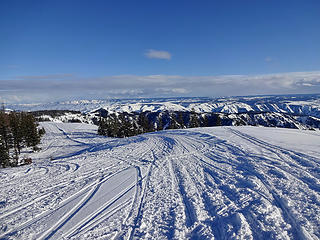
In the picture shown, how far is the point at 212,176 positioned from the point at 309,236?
4129mm

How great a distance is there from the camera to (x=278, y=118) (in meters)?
187

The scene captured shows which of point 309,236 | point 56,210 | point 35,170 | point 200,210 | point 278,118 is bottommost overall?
point 278,118

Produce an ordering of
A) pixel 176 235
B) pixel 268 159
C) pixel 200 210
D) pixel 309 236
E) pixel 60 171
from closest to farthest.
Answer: pixel 309 236 < pixel 176 235 < pixel 200 210 < pixel 268 159 < pixel 60 171

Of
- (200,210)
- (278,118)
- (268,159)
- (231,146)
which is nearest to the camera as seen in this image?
(200,210)

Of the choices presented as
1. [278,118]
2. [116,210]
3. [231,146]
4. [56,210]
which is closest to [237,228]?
[116,210]

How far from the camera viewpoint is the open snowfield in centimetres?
436

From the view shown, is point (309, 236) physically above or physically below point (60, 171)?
above

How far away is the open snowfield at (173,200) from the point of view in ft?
14.3

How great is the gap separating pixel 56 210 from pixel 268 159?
1022 cm

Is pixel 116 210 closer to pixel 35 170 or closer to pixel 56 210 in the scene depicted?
pixel 56 210

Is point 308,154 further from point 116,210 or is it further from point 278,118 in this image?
point 278,118

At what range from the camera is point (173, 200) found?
19.4ft

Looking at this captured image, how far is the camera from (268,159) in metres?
9.35

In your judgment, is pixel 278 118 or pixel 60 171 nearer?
pixel 60 171
